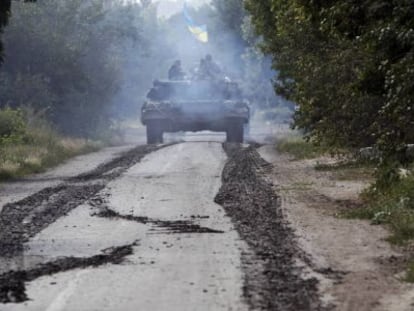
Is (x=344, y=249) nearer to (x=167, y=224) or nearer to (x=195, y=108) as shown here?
(x=167, y=224)

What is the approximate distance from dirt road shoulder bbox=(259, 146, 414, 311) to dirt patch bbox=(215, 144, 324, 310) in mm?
165

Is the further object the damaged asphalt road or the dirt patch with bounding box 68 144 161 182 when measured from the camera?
the dirt patch with bounding box 68 144 161 182

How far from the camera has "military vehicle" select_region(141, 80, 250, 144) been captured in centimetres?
3641

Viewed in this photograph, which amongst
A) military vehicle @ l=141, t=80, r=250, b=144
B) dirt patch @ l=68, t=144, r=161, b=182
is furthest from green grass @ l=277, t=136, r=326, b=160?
dirt patch @ l=68, t=144, r=161, b=182

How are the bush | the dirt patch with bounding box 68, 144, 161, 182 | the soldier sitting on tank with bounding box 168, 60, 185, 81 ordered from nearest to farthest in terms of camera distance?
the dirt patch with bounding box 68, 144, 161, 182 < the bush < the soldier sitting on tank with bounding box 168, 60, 185, 81

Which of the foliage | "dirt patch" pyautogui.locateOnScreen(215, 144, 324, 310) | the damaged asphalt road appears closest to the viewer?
"dirt patch" pyautogui.locateOnScreen(215, 144, 324, 310)

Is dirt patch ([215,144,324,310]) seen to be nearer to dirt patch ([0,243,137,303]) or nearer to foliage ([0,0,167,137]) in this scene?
dirt patch ([0,243,137,303])

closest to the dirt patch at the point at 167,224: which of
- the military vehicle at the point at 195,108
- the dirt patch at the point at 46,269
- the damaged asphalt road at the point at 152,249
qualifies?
the damaged asphalt road at the point at 152,249

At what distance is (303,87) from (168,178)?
3.21 m

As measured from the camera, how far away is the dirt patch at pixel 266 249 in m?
8.24

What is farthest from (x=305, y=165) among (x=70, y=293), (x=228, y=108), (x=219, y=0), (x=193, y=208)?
(x=219, y=0)

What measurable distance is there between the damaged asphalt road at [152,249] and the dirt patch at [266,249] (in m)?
0.01

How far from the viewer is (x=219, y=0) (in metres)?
70.1

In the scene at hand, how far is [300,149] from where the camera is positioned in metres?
30.0
